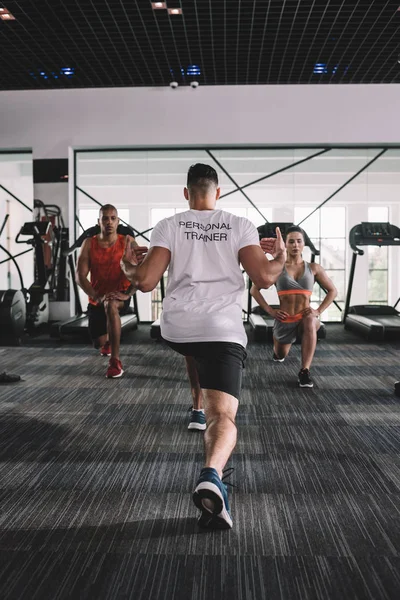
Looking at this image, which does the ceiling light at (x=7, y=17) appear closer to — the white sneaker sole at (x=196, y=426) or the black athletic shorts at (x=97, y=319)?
the black athletic shorts at (x=97, y=319)

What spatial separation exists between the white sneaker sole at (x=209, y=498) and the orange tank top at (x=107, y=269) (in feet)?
10.2

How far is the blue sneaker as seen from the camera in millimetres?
1717

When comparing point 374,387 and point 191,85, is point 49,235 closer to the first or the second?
point 191,85

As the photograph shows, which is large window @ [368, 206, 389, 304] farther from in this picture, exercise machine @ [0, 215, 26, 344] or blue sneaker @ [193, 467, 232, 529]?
blue sneaker @ [193, 467, 232, 529]

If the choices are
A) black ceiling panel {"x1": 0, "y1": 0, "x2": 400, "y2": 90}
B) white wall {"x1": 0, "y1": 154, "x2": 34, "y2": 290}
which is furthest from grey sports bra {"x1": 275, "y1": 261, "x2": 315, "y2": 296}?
white wall {"x1": 0, "y1": 154, "x2": 34, "y2": 290}

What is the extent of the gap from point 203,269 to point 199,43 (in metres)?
4.97

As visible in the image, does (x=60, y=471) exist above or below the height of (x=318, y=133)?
below

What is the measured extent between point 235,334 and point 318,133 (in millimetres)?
6351

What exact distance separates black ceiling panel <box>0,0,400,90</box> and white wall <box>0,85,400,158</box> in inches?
6.4

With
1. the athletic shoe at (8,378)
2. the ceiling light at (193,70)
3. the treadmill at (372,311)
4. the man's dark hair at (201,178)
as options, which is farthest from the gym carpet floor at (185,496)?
the ceiling light at (193,70)

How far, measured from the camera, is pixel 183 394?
152 inches

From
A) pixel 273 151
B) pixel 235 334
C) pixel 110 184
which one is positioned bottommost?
pixel 235 334

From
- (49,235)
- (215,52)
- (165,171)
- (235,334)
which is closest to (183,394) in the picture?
(235,334)

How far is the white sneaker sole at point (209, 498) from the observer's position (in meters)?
1.71
